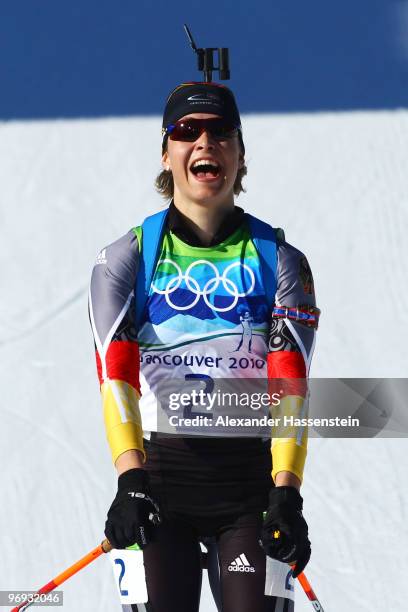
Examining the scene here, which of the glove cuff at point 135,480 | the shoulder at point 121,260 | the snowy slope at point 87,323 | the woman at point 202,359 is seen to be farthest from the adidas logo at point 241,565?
the snowy slope at point 87,323

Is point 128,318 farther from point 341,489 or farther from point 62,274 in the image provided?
point 62,274

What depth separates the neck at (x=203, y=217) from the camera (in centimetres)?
240

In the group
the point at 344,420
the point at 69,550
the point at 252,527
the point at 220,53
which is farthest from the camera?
the point at 344,420

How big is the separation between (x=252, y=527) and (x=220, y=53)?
109cm

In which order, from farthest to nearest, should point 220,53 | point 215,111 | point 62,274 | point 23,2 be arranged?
point 23,2 < point 62,274 < point 220,53 < point 215,111

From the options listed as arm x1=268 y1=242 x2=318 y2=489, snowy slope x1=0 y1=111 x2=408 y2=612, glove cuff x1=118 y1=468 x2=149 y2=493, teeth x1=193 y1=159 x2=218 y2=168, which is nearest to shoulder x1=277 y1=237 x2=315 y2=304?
arm x1=268 y1=242 x2=318 y2=489

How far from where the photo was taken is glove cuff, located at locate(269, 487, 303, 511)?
7.04 ft

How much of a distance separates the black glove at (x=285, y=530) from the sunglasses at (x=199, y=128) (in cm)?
75

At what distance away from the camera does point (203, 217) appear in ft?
7.88

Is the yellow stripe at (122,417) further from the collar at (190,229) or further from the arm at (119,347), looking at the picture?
the collar at (190,229)

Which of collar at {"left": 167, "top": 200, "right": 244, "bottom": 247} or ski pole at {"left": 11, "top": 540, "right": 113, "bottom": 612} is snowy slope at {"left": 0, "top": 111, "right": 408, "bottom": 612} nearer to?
ski pole at {"left": 11, "top": 540, "right": 113, "bottom": 612}

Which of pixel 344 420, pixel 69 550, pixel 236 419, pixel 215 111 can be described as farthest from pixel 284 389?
pixel 344 420

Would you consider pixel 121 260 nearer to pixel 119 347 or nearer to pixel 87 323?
pixel 119 347

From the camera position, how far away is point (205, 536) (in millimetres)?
2271
